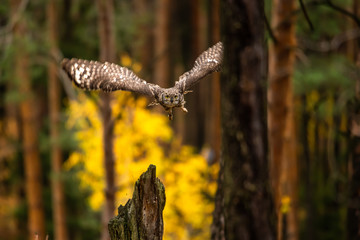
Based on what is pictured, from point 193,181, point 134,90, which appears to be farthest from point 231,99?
point 193,181

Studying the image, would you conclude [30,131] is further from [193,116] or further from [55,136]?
[193,116]

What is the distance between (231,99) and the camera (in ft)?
8.35

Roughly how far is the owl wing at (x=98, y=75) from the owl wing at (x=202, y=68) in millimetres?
345

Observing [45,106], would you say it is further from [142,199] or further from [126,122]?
[142,199]

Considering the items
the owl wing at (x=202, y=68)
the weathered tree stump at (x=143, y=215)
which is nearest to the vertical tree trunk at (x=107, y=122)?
the owl wing at (x=202, y=68)

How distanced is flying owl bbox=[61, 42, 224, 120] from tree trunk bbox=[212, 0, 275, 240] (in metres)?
0.51

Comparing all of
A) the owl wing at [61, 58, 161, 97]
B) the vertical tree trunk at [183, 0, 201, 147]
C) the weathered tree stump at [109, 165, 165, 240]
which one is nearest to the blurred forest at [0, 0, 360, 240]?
the vertical tree trunk at [183, 0, 201, 147]

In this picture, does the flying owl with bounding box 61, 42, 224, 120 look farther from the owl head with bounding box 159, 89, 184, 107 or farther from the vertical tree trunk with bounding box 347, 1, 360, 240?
the vertical tree trunk with bounding box 347, 1, 360, 240

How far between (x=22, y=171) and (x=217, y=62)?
14.8m

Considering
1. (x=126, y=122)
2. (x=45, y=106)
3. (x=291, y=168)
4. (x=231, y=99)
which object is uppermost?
(x=45, y=106)

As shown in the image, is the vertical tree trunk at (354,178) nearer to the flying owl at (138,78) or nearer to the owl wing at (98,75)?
the flying owl at (138,78)

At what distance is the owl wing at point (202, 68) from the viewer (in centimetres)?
316

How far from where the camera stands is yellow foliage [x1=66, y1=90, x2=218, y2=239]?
33.1ft

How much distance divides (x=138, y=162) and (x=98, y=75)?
272 inches
